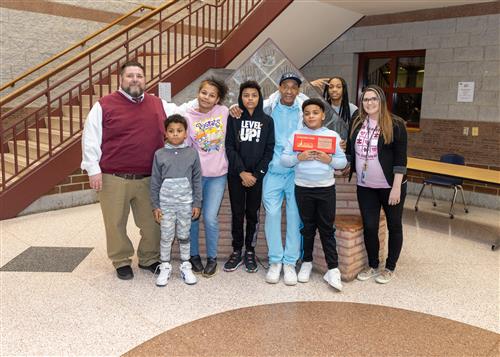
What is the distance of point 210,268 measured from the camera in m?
3.14

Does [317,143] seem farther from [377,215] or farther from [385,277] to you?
[385,277]

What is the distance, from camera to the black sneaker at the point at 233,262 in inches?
127

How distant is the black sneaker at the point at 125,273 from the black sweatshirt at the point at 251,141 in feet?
3.57

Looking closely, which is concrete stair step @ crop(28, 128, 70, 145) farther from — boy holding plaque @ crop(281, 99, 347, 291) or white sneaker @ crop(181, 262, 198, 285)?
boy holding plaque @ crop(281, 99, 347, 291)

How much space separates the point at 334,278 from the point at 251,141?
1116mm

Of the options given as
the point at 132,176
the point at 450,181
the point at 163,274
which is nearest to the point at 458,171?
the point at 450,181

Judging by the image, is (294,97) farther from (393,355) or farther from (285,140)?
(393,355)

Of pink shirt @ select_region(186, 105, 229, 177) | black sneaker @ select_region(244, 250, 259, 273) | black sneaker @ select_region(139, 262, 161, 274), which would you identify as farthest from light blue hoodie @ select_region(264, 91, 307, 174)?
black sneaker @ select_region(139, 262, 161, 274)

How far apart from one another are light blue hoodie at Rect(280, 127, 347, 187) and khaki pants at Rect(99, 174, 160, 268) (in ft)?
3.39

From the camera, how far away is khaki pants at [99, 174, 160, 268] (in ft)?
9.62

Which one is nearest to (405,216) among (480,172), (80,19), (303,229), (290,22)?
(480,172)

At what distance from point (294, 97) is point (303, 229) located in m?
0.94

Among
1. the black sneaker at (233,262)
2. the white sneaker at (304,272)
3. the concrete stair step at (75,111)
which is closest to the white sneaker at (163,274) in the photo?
the black sneaker at (233,262)

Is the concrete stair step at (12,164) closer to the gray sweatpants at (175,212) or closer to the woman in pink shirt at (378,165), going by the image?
the gray sweatpants at (175,212)
